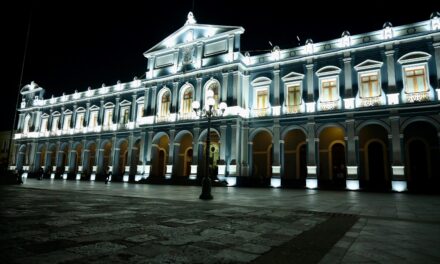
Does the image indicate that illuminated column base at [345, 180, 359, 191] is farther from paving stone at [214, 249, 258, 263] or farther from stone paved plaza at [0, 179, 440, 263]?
paving stone at [214, 249, 258, 263]

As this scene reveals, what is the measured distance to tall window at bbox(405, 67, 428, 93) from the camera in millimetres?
17953

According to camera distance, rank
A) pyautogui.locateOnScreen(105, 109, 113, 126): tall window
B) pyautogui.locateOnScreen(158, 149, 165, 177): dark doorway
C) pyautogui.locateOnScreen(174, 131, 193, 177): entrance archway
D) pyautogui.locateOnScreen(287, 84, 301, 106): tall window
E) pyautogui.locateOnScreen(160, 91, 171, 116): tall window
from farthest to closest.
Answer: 1. pyautogui.locateOnScreen(105, 109, 113, 126): tall window
2. pyautogui.locateOnScreen(158, 149, 165, 177): dark doorway
3. pyautogui.locateOnScreen(160, 91, 171, 116): tall window
4. pyautogui.locateOnScreen(174, 131, 193, 177): entrance archway
5. pyautogui.locateOnScreen(287, 84, 301, 106): tall window

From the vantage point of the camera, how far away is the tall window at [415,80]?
58.9 feet

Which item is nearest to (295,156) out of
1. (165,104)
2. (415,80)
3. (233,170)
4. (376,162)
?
(233,170)

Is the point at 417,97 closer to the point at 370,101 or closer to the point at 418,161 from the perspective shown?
the point at 370,101

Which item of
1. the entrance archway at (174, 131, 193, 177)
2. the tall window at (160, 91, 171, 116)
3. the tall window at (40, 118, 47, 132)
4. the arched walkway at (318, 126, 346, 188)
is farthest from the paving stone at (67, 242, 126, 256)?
the tall window at (40, 118, 47, 132)

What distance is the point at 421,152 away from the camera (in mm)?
18562

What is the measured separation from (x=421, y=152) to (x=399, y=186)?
11.4 ft

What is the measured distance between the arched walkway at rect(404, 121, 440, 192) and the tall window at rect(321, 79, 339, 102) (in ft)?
17.1

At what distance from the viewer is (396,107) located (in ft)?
59.0

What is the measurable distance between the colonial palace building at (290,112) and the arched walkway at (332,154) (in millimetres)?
74

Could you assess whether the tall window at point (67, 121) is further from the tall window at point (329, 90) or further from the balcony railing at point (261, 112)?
the tall window at point (329, 90)

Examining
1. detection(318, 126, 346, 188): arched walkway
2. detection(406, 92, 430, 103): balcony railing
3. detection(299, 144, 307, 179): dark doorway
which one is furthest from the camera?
detection(299, 144, 307, 179): dark doorway

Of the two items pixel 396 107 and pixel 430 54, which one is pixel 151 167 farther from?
pixel 430 54
